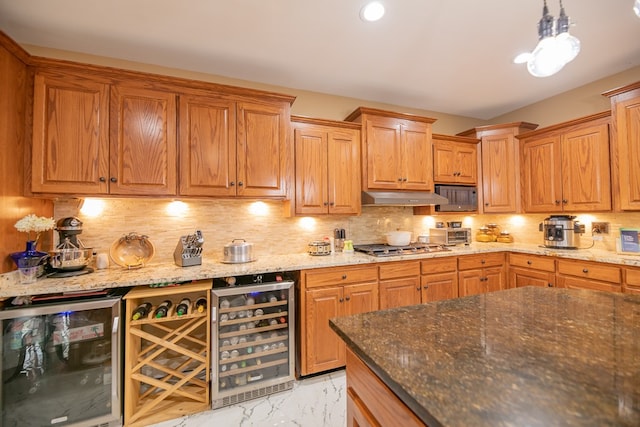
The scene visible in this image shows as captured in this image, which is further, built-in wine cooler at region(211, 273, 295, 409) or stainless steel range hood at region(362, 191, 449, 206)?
stainless steel range hood at region(362, 191, 449, 206)

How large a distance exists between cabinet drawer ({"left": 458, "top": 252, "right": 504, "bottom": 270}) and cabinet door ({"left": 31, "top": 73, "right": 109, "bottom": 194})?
3.33 m

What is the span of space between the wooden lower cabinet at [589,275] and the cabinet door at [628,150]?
2.06ft

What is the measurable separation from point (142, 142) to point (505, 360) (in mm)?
2495

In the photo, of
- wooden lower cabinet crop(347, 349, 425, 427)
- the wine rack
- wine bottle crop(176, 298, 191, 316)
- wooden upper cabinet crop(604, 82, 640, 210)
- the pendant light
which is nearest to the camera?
wooden lower cabinet crop(347, 349, 425, 427)

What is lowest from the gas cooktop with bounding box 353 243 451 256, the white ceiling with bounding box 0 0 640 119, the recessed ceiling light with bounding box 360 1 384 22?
the gas cooktop with bounding box 353 243 451 256

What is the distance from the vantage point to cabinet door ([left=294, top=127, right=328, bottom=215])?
258 cm

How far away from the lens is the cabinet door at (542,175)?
2.94 metres

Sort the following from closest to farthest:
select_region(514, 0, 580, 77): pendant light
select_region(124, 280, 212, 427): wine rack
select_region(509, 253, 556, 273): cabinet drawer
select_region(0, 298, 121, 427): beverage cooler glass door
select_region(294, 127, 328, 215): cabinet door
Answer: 1. select_region(514, 0, 580, 77): pendant light
2. select_region(0, 298, 121, 427): beverage cooler glass door
3. select_region(124, 280, 212, 427): wine rack
4. select_region(294, 127, 328, 215): cabinet door
5. select_region(509, 253, 556, 273): cabinet drawer

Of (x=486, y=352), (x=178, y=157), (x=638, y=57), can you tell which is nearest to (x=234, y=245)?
(x=178, y=157)

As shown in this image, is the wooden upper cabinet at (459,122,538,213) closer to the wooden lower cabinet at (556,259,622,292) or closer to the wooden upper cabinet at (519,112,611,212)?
the wooden upper cabinet at (519,112,611,212)

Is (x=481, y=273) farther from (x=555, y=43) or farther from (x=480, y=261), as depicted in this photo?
(x=555, y=43)

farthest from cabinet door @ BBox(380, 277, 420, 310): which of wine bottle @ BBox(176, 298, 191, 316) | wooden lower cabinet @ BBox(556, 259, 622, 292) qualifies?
wine bottle @ BBox(176, 298, 191, 316)

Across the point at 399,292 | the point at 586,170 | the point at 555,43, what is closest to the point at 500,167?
the point at 586,170

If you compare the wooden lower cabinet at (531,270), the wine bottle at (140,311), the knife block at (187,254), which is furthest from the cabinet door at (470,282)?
the wine bottle at (140,311)
